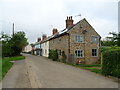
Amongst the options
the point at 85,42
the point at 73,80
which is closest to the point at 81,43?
A: the point at 85,42

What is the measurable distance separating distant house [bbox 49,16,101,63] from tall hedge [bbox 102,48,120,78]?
43.5ft

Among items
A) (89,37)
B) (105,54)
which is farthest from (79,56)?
A: (105,54)

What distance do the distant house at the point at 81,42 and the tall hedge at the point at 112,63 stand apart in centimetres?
1327

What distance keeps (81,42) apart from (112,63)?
16410mm

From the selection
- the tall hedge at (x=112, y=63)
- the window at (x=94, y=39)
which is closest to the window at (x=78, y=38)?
the window at (x=94, y=39)

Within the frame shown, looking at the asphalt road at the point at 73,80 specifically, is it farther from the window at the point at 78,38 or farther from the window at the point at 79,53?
the window at the point at 78,38

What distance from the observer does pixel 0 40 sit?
31250mm

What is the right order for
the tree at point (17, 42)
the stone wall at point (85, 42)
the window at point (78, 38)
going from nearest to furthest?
the stone wall at point (85, 42) < the window at point (78, 38) < the tree at point (17, 42)

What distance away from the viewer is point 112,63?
12.2m

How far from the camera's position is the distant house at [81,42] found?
27.5 metres

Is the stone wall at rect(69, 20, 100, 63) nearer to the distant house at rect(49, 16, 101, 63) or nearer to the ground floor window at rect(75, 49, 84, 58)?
the distant house at rect(49, 16, 101, 63)

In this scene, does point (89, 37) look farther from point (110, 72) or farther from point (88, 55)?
point (110, 72)

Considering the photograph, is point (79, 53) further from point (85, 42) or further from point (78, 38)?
point (78, 38)

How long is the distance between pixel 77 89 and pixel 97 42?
22796mm
